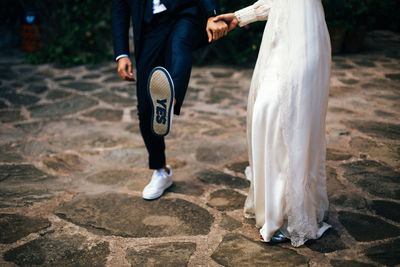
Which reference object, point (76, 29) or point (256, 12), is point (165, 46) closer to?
point (256, 12)

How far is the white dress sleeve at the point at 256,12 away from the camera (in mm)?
2088

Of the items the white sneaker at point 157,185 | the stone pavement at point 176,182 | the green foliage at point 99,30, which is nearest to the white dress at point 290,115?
Result: the stone pavement at point 176,182

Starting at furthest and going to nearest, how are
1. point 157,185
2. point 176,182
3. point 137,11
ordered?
point 176,182, point 157,185, point 137,11

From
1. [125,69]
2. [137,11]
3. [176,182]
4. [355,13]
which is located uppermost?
[355,13]

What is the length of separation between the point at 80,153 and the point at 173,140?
900 mm

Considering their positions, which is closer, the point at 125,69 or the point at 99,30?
the point at 125,69

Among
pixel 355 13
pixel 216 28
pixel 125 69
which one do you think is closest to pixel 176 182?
pixel 125 69

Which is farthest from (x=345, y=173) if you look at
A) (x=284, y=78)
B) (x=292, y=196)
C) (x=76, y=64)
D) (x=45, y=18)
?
(x=45, y=18)

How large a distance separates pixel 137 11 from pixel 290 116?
1211 mm

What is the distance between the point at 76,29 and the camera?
7.27 metres

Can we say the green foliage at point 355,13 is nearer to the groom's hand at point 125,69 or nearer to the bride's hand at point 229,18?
the bride's hand at point 229,18

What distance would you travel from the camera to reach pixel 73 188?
2.89 m

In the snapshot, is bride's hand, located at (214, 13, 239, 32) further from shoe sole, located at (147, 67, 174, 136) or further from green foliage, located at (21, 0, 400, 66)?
green foliage, located at (21, 0, 400, 66)

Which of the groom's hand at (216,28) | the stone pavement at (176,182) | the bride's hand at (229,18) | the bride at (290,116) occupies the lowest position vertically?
the stone pavement at (176,182)
